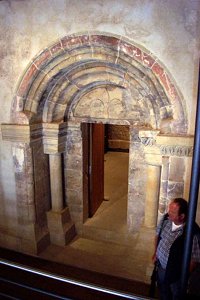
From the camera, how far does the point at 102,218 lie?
15.4 feet

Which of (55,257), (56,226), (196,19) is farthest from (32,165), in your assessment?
(196,19)

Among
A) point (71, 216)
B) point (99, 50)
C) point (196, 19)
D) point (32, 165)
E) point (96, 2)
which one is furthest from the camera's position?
point (71, 216)

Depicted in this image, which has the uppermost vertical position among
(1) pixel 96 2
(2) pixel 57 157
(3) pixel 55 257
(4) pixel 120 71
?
(1) pixel 96 2

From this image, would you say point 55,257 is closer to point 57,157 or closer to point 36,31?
point 57,157

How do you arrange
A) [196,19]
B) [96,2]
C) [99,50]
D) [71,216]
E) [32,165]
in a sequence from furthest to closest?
1. [71,216]
2. [32,165]
3. [99,50]
4. [96,2]
5. [196,19]

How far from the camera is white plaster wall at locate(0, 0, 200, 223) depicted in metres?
2.64

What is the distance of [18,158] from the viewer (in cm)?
363

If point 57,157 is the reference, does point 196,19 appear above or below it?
above

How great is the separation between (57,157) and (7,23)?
1885mm

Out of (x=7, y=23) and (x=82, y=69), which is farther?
(x=82, y=69)

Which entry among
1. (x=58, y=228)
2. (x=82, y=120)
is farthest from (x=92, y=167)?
(x=58, y=228)

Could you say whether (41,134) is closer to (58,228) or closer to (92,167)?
(92,167)

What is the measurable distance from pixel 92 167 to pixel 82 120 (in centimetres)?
94

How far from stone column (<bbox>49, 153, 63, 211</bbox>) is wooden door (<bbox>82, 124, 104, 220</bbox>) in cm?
44
